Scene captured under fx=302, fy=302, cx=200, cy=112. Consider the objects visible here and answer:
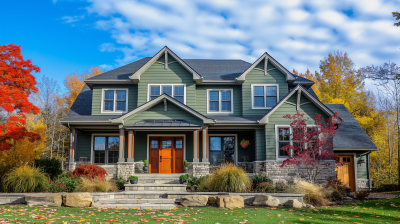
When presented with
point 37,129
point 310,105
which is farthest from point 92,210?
point 37,129

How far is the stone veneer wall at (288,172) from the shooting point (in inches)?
597

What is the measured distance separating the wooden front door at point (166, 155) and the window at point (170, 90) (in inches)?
95.3

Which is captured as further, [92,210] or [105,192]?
[105,192]

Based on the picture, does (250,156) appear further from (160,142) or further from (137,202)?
(137,202)

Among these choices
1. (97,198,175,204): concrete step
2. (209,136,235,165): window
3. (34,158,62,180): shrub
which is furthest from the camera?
(209,136,235,165): window

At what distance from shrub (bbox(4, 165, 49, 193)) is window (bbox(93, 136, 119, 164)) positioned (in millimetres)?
5371

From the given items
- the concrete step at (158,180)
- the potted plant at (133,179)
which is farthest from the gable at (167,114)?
the potted plant at (133,179)

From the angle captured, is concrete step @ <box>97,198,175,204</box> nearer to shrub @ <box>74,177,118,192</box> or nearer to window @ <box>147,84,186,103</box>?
shrub @ <box>74,177,118,192</box>

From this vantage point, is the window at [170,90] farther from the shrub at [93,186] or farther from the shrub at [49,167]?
the shrub at [93,186]

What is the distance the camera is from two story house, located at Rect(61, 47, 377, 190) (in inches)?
628

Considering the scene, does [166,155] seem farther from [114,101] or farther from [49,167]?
[49,167]

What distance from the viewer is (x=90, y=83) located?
17531 mm

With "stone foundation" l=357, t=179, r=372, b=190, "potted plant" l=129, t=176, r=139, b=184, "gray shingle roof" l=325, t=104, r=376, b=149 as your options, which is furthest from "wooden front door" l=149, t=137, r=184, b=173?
"stone foundation" l=357, t=179, r=372, b=190

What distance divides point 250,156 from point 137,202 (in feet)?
28.6
